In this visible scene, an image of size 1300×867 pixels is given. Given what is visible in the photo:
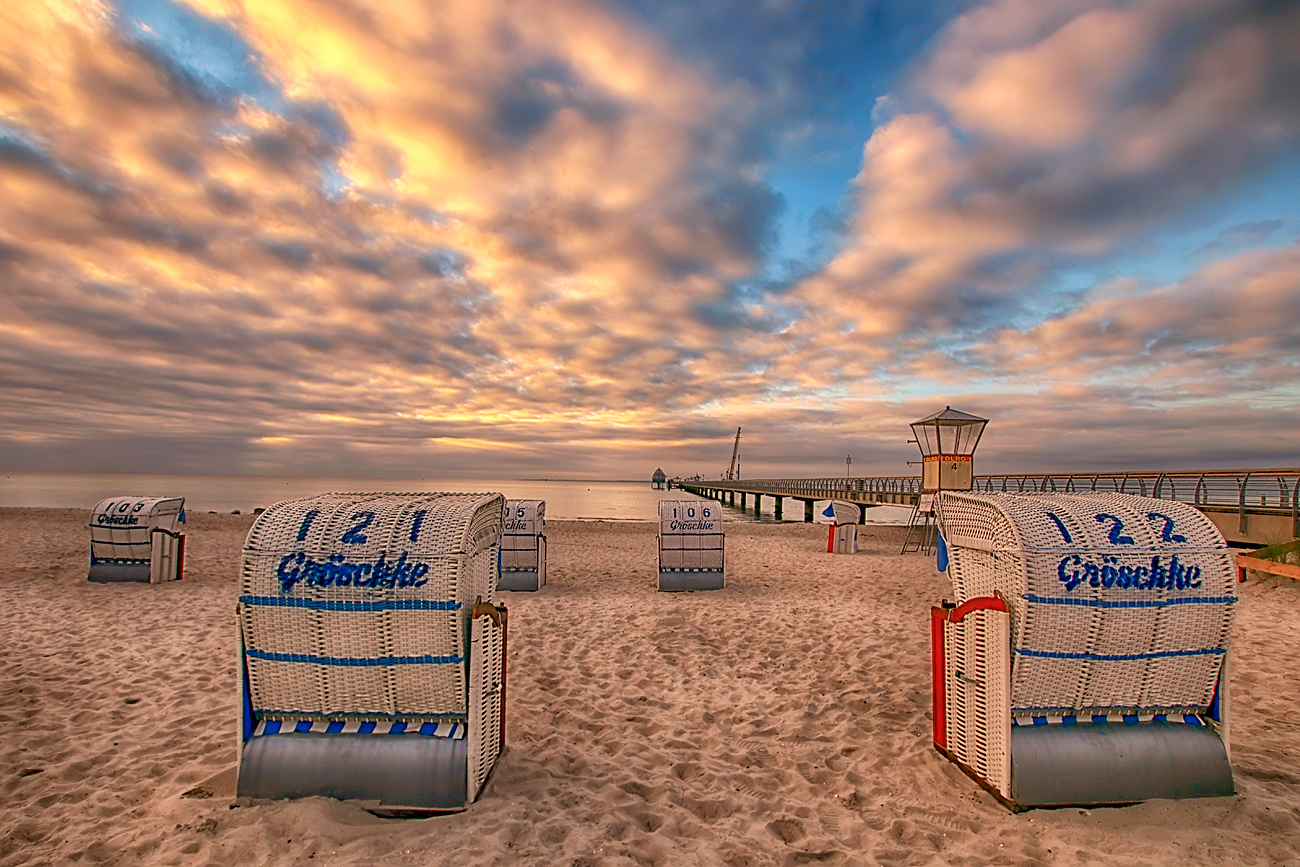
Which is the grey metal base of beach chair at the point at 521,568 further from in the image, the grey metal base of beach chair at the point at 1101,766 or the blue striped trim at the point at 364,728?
the grey metal base of beach chair at the point at 1101,766

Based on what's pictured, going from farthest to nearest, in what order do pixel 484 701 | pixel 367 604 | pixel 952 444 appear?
1. pixel 952 444
2. pixel 484 701
3. pixel 367 604

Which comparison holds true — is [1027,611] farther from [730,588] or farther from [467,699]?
[730,588]

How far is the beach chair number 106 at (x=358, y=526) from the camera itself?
3.95m

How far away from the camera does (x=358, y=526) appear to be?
404cm

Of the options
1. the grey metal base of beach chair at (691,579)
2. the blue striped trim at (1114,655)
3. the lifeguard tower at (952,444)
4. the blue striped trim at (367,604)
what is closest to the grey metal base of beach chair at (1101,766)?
the blue striped trim at (1114,655)

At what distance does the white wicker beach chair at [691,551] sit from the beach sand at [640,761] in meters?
2.40

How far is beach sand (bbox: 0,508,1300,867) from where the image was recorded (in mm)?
3643

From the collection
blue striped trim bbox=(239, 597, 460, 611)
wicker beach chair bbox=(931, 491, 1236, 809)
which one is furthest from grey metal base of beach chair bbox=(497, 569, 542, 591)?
wicker beach chair bbox=(931, 491, 1236, 809)

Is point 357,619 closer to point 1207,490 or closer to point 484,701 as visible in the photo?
point 484,701

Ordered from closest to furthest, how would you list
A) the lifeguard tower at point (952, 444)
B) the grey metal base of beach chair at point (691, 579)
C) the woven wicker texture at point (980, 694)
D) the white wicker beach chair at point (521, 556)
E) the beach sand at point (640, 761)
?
the beach sand at point (640, 761) → the woven wicker texture at point (980, 694) → the white wicker beach chair at point (521, 556) → the grey metal base of beach chair at point (691, 579) → the lifeguard tower at point (952, 444)

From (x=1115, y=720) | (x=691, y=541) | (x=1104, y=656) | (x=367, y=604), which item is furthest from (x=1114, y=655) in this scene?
(x=691, y=541)

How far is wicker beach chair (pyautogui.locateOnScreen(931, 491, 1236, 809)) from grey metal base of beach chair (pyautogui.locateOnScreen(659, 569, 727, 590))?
27.8ft

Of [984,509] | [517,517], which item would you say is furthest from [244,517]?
[984,509]

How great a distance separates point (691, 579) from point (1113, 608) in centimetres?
913
